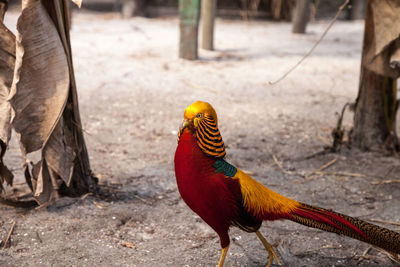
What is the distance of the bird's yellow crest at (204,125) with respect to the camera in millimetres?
1501

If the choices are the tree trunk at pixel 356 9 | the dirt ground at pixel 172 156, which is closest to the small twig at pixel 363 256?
the dirt ground at pixel 172 156

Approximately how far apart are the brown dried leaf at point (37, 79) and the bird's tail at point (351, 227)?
115cm

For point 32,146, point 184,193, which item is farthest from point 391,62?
point 32,146

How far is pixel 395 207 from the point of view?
7.82 feet

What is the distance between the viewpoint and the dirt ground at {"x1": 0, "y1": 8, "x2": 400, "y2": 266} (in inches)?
77.5

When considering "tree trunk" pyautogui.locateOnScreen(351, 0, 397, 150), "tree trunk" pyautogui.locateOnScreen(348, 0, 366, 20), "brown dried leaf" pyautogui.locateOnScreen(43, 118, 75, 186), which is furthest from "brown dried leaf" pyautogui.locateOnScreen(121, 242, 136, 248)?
"tree trunk" pyautogui.locateOnScreen(348, 0, 366, 20)

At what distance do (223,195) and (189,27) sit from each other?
4.06 meters

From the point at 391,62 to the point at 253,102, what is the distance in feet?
6.21

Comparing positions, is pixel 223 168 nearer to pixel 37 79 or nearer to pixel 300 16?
pixel 37 79

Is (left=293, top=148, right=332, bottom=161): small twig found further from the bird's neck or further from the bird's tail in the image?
the bird's neck

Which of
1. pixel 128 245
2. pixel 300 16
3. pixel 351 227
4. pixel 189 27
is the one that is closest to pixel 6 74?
pixel 128 245

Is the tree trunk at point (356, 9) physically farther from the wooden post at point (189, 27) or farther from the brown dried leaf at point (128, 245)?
the brown dried leaf at point (128, 245)

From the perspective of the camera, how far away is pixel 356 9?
30.8 ft

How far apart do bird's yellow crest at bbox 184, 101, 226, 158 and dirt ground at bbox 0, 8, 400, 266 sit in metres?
0.62
